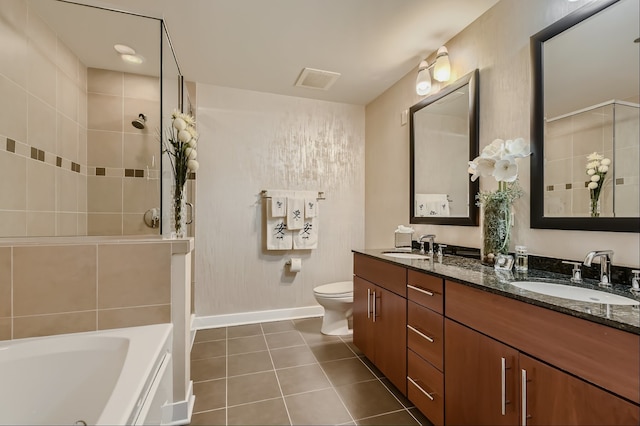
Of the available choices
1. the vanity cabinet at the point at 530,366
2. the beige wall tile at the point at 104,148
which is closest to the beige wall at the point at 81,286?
the beige wall tile at the point at 104,148

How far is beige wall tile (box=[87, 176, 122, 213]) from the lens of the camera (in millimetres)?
2207

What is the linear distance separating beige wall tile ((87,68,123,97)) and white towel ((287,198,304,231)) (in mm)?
1677

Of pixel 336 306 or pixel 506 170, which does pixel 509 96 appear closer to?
pixel 506 170

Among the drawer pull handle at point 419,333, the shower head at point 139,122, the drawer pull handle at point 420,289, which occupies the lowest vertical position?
the drawer pull handle at point 419,333

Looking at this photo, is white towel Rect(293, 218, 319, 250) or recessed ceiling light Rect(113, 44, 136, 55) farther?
white towel Rect(293, 218, 319, 250)

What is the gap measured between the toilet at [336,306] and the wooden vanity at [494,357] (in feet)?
1.89

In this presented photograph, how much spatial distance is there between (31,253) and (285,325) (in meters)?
2.04

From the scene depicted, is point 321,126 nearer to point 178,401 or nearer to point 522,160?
point 522,160

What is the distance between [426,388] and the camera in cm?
143

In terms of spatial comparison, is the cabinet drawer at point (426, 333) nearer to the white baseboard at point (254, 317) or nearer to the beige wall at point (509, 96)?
the beige wall at point (509, 96)

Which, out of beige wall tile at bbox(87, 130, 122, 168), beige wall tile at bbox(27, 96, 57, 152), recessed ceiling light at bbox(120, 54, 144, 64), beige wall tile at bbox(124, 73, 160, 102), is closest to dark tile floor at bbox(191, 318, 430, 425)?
beige wall tile at bbox(87, 130, 122, 168)

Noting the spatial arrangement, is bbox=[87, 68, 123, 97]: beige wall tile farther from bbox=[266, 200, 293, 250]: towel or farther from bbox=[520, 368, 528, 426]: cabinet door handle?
bbox=[520, 368, 528, 426]: cabinet door handle

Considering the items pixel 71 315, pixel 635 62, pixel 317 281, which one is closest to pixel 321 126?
pixel 317 281

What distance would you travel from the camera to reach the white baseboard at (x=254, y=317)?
9.04ft
